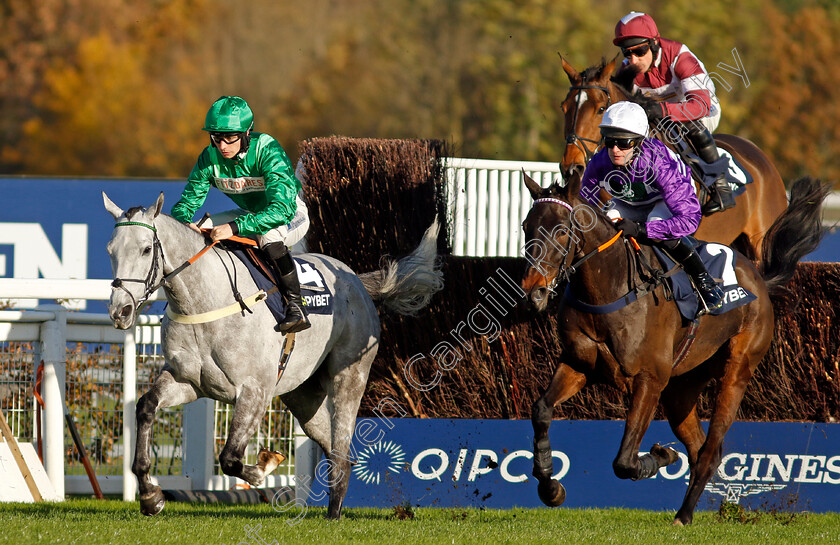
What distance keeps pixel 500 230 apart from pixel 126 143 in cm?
1194

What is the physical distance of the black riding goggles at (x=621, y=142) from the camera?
5.32 meters

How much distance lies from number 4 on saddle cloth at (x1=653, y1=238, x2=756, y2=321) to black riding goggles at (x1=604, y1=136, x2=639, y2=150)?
61 cm

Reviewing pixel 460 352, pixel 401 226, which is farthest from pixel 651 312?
pixel 401 226

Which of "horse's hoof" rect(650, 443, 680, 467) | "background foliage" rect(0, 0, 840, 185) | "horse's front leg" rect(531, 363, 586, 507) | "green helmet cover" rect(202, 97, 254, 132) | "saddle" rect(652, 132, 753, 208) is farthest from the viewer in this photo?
"background foliage" rect(0, 0, 840, 185)

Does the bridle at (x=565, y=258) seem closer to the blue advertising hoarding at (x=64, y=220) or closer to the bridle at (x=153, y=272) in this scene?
the bridle at (x=153, y=272)

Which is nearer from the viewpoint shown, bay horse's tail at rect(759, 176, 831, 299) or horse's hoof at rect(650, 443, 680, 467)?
horse's hoof at rect(650, 443, 680, 467)

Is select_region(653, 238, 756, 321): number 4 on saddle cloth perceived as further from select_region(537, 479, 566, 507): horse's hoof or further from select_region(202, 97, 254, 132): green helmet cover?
select_region(202, 97, 254, 132): green helmet cover

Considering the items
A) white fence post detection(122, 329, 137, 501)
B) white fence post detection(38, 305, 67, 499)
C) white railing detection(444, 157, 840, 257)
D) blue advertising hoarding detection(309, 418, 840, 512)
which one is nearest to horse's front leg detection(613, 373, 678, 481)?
blue advertising hoarding detection(309, 418, 840, 512)

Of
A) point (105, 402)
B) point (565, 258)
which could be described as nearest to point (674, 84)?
point (565, 258)

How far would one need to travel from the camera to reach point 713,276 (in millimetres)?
5820

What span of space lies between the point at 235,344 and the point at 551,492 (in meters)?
1.69

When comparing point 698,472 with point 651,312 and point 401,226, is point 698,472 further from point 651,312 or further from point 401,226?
point 401,226

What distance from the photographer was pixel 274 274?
5.55m

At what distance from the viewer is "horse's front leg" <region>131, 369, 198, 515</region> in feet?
16.4
